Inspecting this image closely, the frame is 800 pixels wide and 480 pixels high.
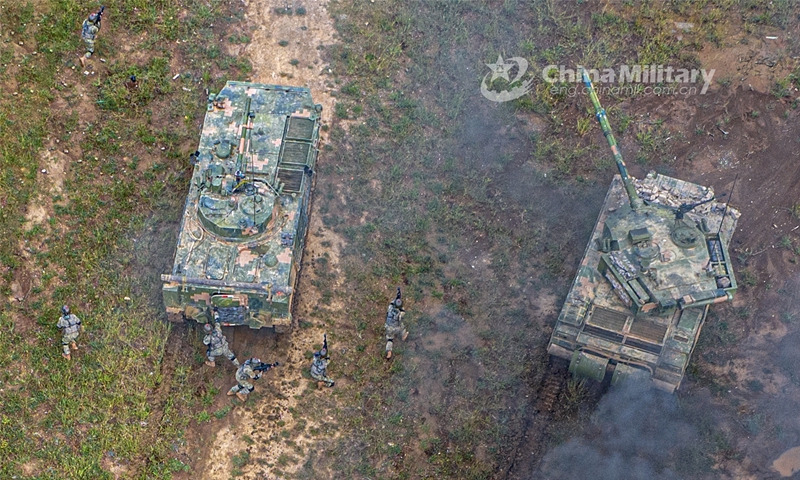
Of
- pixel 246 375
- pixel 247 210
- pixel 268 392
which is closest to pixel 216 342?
pixel 246 375

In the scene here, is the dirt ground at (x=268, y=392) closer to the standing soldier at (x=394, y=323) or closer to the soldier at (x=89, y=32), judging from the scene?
the standing soldier at (x=394, y=323)

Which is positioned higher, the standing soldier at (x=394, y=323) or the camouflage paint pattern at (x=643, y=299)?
the camouflage paint pattern at (x=643, y=299)

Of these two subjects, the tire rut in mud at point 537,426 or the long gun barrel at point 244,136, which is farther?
the long gun barrel at point 244,136

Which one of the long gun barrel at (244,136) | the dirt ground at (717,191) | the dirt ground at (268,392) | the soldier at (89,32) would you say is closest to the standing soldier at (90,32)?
the soldier at (89,32)

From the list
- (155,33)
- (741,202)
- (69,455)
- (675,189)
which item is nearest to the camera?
(69,455)

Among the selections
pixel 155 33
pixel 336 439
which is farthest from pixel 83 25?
pixel 336 439

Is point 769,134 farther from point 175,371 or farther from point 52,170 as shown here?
point 52,170
